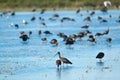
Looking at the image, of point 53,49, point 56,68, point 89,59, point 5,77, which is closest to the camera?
point 5,77

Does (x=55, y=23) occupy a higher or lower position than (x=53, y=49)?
higher

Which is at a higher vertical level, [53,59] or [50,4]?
[50,4]

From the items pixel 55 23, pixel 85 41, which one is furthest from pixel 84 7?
pixel 85 41

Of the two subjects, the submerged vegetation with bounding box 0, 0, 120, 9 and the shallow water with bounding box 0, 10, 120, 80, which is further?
the submerged vegetation with bounding box 0, 0, 120, 9

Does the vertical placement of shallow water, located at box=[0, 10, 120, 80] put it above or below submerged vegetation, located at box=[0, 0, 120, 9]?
below

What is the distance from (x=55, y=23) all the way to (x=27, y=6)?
16.9 m

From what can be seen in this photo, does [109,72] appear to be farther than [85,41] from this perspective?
No

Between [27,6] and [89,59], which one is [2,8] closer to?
[27,6]

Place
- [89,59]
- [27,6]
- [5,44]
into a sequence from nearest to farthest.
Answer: [89,59]
[5,44]
[27,6]

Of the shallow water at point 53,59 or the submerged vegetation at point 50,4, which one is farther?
the submerged vegetation at point 50,4

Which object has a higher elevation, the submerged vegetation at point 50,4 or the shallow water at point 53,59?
the submerged vegetation at point 50,4

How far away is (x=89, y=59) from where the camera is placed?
2439 cm

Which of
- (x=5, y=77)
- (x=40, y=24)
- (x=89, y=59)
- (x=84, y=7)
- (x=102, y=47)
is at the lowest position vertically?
(x=5, y=77)

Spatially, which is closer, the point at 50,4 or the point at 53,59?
the point at 53,59
